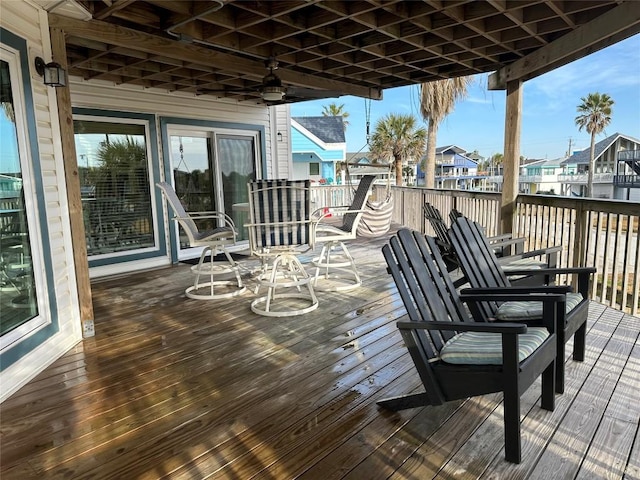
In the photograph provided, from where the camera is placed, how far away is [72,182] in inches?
123

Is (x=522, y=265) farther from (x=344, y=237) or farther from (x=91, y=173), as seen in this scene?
(x=91, y=173)

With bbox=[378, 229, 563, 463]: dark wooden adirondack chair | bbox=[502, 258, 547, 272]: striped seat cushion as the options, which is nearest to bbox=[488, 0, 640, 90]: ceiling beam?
bbox=[502, 258, 547, 272]: striped seat cushion

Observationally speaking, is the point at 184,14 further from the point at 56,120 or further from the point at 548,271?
the point at 548,271

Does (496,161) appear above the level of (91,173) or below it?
above

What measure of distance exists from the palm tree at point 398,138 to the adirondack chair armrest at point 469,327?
59.5 feet

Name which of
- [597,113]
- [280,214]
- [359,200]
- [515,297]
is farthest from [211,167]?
[597,113]

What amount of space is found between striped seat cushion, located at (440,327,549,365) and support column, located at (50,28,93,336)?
2773mm

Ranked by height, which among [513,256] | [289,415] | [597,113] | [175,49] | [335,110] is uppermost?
[335,110]

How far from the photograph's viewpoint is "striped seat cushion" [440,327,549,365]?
1.72m

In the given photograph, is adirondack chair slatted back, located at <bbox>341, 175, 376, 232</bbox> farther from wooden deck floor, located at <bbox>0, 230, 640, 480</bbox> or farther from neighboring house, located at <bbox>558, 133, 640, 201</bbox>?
neighboring house, located at <bbox>558, 133, 640, 201</bbox>

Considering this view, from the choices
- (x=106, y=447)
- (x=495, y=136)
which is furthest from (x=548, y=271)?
(x=495, y=136)

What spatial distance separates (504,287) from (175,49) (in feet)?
11.5

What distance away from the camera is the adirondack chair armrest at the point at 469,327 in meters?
1.56

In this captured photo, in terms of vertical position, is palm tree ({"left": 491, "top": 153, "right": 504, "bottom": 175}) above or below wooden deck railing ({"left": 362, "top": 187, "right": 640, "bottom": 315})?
above
